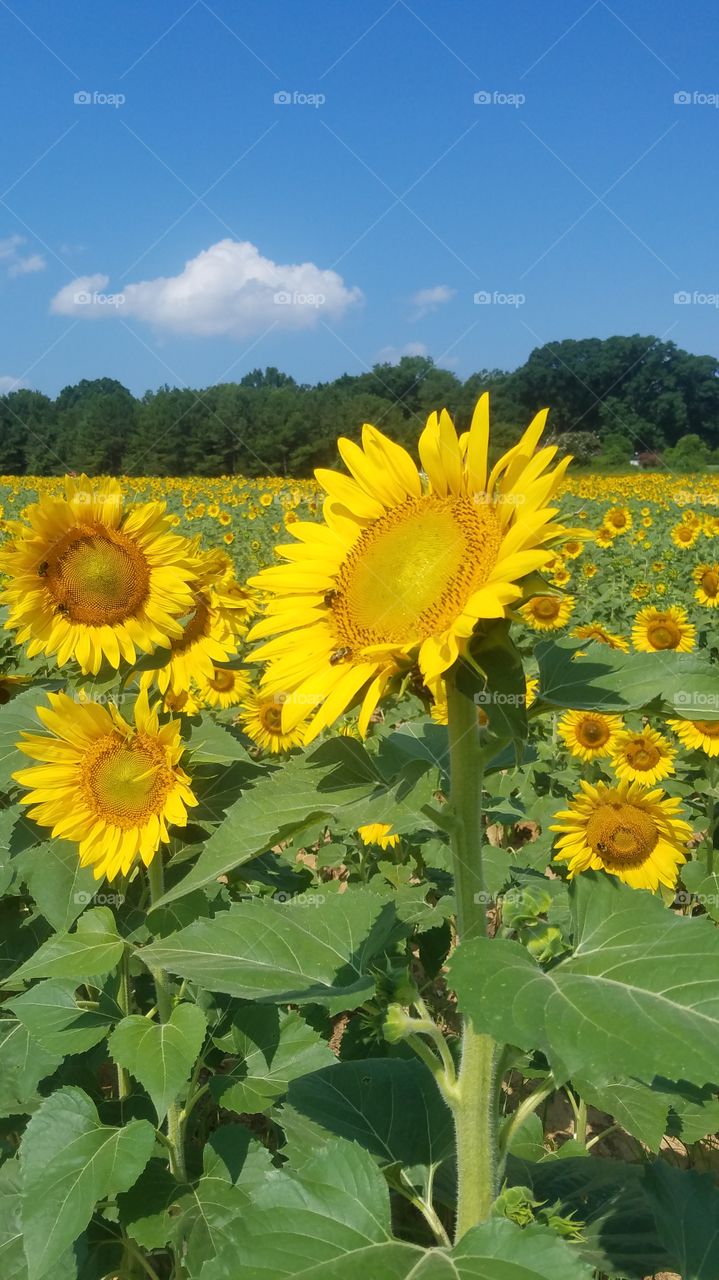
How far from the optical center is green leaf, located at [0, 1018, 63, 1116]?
7.19 feet

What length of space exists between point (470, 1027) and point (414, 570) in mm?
699

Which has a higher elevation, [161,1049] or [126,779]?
[126,779]

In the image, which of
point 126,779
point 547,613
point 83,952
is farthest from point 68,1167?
point 547,613

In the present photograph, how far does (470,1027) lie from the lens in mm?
1389

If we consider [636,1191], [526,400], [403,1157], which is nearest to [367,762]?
[403,1157]

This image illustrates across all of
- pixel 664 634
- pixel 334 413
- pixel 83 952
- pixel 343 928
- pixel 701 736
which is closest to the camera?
pixel 343 928

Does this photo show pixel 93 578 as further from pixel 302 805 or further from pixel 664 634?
pixel 664 634

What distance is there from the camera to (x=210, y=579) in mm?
Answer: 2672

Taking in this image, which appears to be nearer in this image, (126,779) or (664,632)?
(126,779)

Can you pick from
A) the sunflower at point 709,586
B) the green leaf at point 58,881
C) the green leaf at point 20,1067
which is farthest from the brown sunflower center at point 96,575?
the sunflower at point 709,586

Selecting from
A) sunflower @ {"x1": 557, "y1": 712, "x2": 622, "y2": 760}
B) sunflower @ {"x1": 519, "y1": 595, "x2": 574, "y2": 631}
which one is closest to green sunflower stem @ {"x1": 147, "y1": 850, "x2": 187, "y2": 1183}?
sunflower @ {"x1": 557, "y1": 712, "x2": 622, "y2": 760}

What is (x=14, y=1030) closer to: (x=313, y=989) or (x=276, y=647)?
(x=313, y=989)

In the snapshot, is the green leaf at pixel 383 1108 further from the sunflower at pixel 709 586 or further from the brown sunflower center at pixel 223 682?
the sunflower at pixel 709 586

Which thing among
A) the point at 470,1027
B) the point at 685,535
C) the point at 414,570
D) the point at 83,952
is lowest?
the point at 83,952
